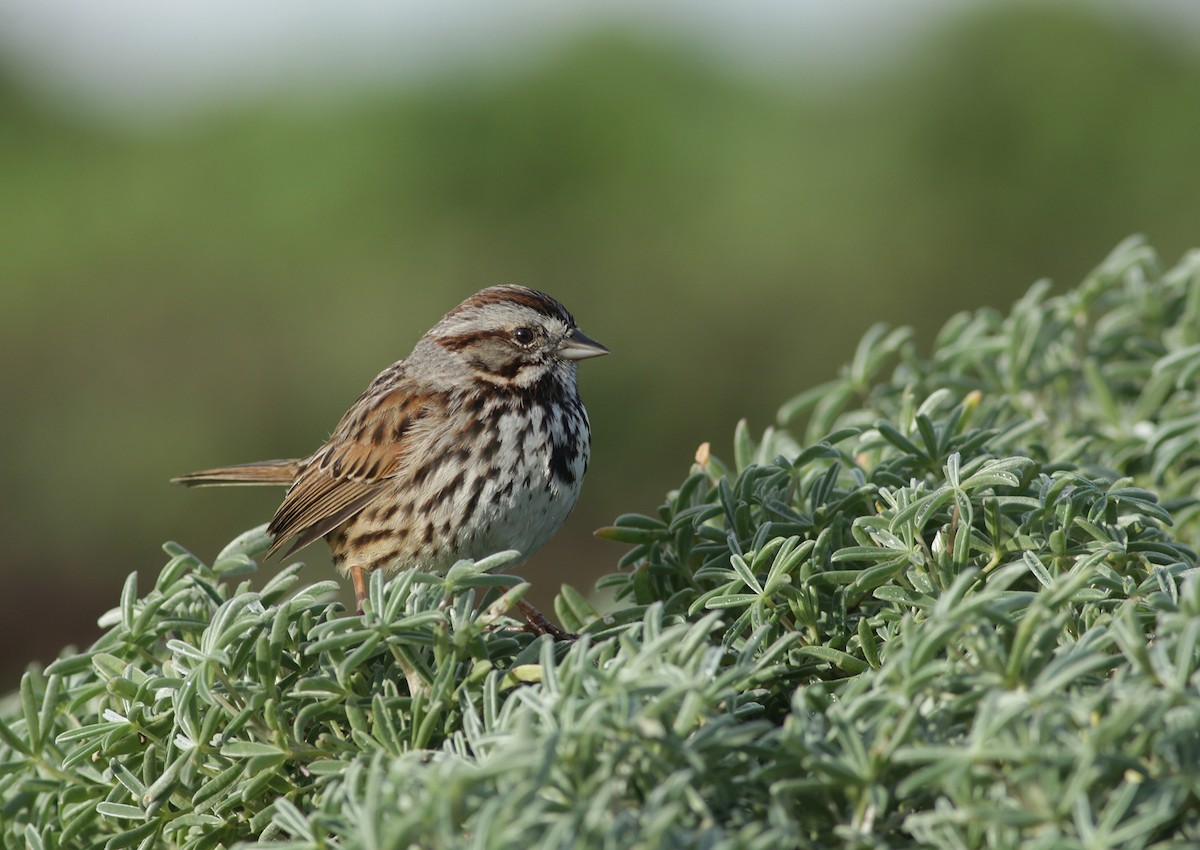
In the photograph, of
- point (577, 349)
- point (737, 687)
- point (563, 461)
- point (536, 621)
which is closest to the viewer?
point (737, 687)

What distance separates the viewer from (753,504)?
2240 millimetres

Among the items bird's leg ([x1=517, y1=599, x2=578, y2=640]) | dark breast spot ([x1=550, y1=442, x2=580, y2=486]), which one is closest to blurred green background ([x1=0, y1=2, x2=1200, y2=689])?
dark breast spot ([x1=550, y1=442, x2=580, y2=486])

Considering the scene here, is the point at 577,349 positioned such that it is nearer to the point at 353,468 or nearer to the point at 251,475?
the point at 353,468

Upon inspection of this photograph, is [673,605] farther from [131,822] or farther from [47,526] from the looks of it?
[47,526]

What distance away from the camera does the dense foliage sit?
51.1 inches

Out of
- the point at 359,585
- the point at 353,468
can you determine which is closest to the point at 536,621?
the point at 359,585

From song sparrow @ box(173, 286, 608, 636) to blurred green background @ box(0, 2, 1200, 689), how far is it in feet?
12.6

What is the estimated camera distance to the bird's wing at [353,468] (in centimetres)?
312

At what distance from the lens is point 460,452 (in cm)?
295

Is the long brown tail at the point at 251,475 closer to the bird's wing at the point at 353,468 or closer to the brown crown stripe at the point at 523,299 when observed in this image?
the bird's wing at the point at 353,468

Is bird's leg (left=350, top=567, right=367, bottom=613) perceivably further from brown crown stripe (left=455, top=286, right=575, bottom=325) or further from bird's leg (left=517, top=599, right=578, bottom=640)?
brown crown stripe (left=455, top=286, right=575, bottom=325)

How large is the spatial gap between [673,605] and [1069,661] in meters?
0.82

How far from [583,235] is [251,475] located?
450 cm

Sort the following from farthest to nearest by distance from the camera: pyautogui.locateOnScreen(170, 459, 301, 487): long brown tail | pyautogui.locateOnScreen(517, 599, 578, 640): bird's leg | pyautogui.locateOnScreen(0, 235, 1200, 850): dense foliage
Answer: pyautogui.locateOnScreen(170, 459, 301, 487): long brown tail < pyautogui.locateOnScreen(517, 599, 578, 640): bird's leg < pyautogui.locateOnScreen(0, 235, 1200, 850): dense foliage
